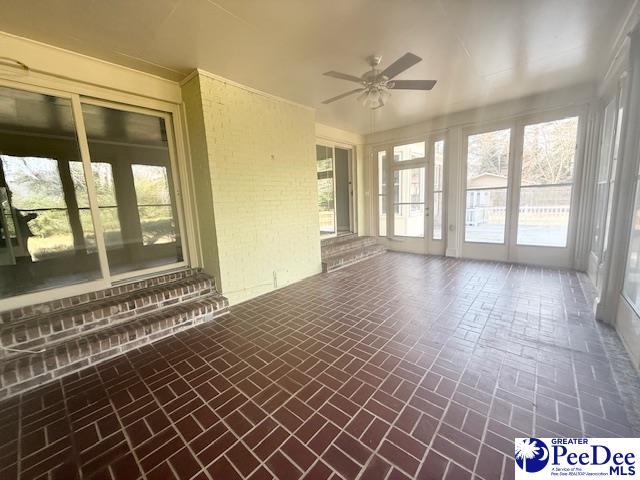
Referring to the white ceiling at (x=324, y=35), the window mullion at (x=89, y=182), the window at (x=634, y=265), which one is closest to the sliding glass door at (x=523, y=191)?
the white ceiling at (x=324, y=35)

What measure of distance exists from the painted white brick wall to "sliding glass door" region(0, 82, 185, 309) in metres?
0.73

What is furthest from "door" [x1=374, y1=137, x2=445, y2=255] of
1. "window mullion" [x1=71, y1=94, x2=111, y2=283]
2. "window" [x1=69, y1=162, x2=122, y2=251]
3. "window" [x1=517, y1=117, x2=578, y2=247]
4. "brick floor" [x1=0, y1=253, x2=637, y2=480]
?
"window mullion" [x1=71, y1=94, x2=111, y2=283]

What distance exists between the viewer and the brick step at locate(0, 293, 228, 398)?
6.73ft

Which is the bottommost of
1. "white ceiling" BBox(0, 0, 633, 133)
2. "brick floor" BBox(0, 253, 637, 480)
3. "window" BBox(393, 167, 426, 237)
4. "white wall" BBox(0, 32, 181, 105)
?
"brick floor" BBox(0, 253, 637, 480)

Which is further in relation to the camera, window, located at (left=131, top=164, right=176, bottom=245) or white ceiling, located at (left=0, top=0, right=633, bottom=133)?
window, located at (left=131, top=164, right=176, bottom=245)

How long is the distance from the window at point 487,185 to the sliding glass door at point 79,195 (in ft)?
18.6

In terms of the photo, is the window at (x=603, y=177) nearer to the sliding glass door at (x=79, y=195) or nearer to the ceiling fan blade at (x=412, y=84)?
the ceiling fan blade at (x=412, y=84)

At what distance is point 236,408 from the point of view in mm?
1777

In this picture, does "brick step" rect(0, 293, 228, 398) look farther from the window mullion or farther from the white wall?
the white wall

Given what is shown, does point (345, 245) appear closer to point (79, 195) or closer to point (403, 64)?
point (403, 64)

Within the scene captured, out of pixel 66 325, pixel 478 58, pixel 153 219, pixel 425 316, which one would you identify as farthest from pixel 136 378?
pixel 478 58

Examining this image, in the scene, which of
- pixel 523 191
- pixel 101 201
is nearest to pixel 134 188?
pixel 101 201

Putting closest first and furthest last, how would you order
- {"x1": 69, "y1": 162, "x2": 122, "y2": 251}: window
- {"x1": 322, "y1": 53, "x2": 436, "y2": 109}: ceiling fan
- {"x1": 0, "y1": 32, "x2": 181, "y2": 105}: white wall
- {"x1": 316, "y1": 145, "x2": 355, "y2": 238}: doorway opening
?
1. {"x1": 0, "y1": 32, "x2": 181, "y2": 105}: white wall
2. {"x1": 322, "y1": 53, "x2": 436, "y2": 109}: ceiling fan
3. {"x1": 69, "y1": 162, "x2": 122, "y2": 251}: window
4. {"x1": 316, "y1": 145, "x2": 355, "y2": 238}: doorway opening

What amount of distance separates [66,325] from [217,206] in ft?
6.30
